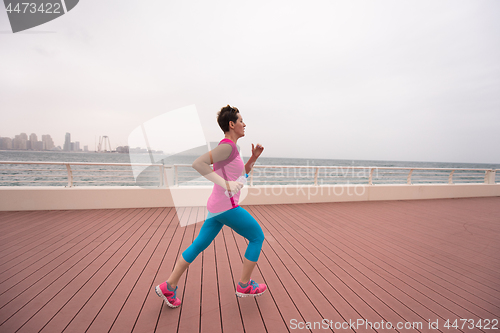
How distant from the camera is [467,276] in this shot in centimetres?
205

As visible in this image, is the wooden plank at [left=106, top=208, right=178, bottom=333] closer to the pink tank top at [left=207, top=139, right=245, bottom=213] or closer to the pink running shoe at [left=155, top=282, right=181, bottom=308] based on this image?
the pink running shoe at [left=155, top=282, right=181, bottom=308]

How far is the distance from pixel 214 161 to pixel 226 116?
0.34m

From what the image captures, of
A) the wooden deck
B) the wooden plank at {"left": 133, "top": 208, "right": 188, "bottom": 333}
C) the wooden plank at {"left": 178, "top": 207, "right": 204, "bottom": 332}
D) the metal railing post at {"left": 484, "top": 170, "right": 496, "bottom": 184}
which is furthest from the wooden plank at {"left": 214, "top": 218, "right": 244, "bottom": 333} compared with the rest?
the metal railing post at {"left": 484, "top": 170, "right": 496, "bottom": 184}

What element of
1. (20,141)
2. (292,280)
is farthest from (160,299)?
Result: (20,141)

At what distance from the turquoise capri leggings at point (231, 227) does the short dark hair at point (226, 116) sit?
57 centimetres

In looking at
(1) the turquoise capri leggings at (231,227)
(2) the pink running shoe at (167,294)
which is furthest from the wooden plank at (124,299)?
(1) the turquoise capri leggings at (231,227)

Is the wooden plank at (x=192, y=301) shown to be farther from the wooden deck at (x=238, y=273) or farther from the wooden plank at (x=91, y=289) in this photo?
the wooden plank at (x=91, y=289)

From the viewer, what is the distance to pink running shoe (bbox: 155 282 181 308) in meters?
1.39

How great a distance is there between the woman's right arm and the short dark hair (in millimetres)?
177

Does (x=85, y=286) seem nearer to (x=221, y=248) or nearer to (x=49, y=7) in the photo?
(x=221, y=248)

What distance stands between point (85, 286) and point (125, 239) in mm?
1176

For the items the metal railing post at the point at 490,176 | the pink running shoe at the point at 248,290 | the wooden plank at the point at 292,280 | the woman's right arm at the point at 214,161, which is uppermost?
the woman's right arm at the point at 214,161

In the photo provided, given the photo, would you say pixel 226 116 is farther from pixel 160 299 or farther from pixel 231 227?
pixel 160 299

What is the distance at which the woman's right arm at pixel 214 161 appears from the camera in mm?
1168
